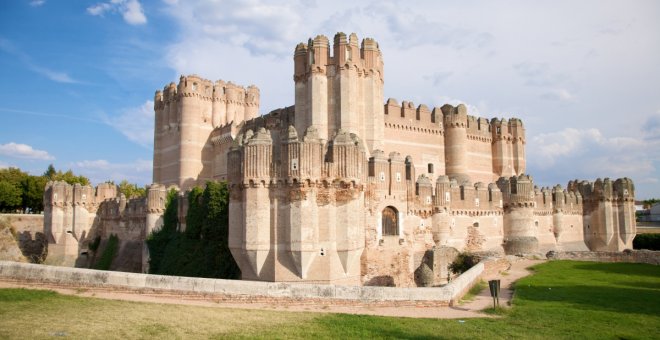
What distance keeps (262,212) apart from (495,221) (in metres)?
20.6

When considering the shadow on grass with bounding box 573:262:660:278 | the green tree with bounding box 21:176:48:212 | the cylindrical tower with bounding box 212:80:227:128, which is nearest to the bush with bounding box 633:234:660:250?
the shadow on grass with bounding box 573:262:660:278

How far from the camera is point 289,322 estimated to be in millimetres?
13117

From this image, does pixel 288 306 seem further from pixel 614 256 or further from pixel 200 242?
pixel 614 256

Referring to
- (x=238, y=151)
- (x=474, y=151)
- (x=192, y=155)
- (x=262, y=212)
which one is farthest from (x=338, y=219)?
(x=192, y=155)

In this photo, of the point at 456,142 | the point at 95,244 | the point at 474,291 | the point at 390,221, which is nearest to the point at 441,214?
the point at 390,221

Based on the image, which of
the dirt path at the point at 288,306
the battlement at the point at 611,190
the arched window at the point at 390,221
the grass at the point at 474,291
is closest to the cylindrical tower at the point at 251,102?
the arched window at the point at 390,221

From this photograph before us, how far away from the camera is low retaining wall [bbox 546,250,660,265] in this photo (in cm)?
3056

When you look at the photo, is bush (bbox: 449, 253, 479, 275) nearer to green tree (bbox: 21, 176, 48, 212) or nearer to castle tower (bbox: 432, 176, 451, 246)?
castle tower (bbox: 432, 176, 451, 246)

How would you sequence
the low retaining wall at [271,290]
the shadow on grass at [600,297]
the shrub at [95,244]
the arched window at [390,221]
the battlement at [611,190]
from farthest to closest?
the shrub at [95,244]
the battlement at [611,190]
the arched window at [390,221]
the shadow on grass at [600,297]
the low retaining wall at [271,290]

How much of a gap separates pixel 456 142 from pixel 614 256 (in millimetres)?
16997

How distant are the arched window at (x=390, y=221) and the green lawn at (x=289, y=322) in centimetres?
1168

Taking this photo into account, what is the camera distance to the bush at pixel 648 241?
49.3 meters

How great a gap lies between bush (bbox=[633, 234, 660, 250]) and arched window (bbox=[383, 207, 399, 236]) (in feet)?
111

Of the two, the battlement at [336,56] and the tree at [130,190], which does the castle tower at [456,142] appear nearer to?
the battlement at [336,56]
